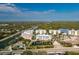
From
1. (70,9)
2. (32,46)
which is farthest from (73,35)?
(32,46)

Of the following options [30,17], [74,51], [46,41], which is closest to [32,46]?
[46,41]

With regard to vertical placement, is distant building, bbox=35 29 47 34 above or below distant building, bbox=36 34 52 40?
above

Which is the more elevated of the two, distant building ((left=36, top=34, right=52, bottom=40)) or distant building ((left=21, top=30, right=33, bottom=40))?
distant building ((left=21, top=30, right=33, bottom=40))

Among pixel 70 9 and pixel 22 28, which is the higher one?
pixel 70 9

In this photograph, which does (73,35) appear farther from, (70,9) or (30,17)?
(30,17)

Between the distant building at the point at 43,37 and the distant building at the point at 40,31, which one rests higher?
the distant building at the point at 40,31

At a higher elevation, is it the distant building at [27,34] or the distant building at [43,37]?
the distant building at [27,34]

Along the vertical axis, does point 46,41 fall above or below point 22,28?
below
